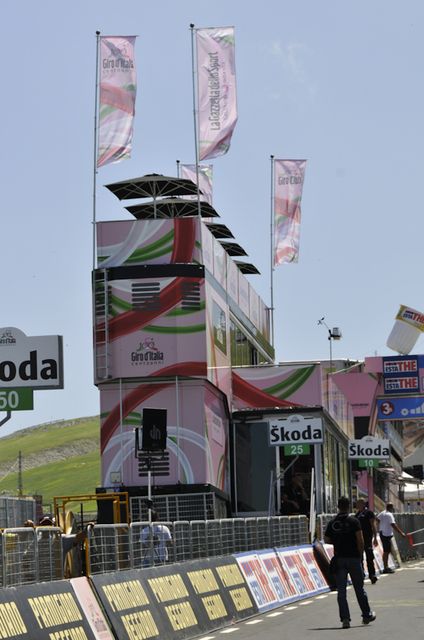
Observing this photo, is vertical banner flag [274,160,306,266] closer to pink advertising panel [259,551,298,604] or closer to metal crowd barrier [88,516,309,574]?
metal crowd barrier [88,516,309,574]

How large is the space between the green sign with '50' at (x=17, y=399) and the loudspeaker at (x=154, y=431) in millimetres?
2367

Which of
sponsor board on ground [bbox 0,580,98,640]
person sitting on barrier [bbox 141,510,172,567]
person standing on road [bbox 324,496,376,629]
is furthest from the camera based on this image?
person sitting on barrier [bbox 141,510,172,567]

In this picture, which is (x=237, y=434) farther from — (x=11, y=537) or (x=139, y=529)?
(x=11, y=537)

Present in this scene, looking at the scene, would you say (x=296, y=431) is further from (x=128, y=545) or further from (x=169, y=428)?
(x=128, y=545)

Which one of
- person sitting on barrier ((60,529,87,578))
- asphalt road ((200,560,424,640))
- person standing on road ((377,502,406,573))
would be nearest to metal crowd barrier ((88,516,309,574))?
person sitting on barrier ((60,529,87,578))

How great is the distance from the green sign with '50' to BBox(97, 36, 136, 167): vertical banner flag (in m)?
12.6

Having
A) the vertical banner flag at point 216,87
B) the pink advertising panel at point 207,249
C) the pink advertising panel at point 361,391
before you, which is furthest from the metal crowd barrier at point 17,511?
the pink advertising panel at point 361,391

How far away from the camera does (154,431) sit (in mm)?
23766

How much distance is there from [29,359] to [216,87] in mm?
14277

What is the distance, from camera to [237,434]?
41312 millimetres

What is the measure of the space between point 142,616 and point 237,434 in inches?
999

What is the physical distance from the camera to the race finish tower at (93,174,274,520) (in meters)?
37.6

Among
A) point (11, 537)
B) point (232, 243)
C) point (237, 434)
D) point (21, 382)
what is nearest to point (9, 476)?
point (232, 243)

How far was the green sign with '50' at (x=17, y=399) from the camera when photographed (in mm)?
25078
